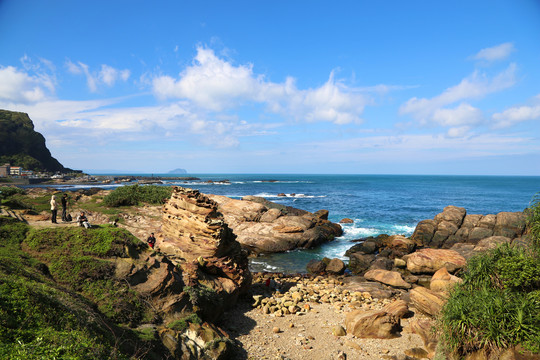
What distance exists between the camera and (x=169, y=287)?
1163 cm

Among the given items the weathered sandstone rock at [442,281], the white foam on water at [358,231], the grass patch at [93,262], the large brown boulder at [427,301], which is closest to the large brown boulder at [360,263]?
the weathered sandstone rock at [442,281]

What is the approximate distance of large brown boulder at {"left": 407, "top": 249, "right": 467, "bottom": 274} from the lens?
918 inches

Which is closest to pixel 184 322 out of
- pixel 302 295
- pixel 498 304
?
pixel 302 295

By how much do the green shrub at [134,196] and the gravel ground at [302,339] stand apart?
67.3ft

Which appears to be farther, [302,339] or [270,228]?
[270,228]

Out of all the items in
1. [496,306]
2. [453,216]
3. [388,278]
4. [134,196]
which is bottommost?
[388,278]

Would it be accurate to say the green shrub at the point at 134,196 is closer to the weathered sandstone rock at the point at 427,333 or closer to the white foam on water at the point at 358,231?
the white foam on water at the point at 358,231

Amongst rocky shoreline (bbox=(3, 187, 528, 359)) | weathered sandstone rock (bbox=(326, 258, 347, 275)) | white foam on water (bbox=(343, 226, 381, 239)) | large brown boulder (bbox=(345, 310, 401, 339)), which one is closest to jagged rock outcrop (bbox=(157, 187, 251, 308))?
rocky shoreline (bbox=(3, 187, 528, 359))

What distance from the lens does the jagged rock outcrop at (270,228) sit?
31.5 m

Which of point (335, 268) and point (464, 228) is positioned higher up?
point (464, 228)

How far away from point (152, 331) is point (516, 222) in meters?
39.4

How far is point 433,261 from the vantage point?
23797 mm

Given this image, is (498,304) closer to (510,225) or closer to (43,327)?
(43,327)

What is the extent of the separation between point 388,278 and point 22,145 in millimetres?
152823
